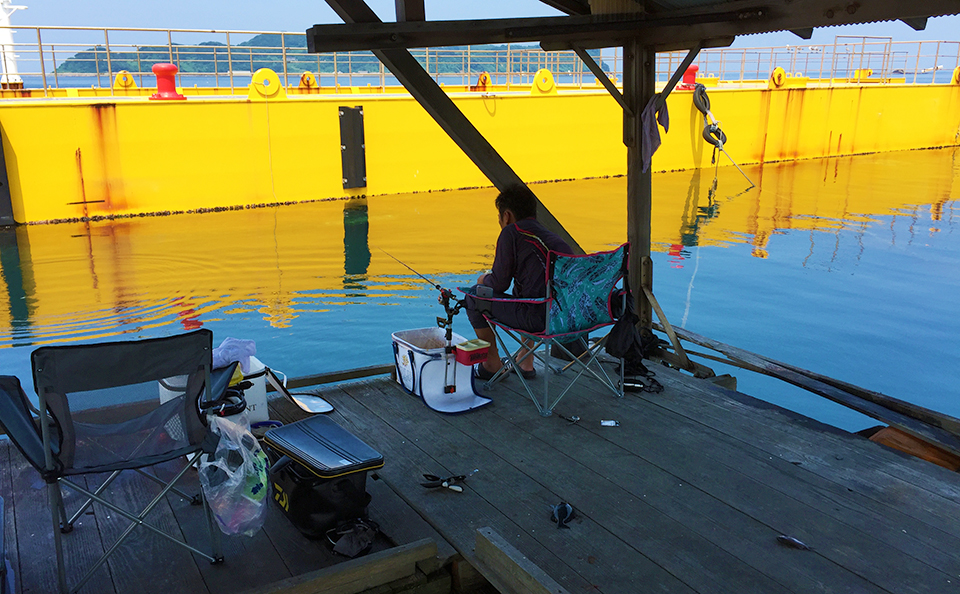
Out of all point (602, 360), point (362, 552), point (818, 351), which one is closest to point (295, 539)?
point (362, 552)

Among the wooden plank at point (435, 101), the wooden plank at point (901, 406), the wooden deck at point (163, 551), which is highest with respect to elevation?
the wooden plank at point (435, 101)

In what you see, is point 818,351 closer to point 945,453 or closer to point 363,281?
point 945,453

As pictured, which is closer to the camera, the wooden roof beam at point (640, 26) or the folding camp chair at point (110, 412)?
the folding camp chair at point (110, 412)

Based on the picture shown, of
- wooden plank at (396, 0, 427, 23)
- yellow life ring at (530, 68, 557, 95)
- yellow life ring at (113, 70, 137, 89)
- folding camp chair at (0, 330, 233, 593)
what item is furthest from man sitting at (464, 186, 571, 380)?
yellow life ring at (113, 70, 137, 89)

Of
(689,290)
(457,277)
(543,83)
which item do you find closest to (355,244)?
(457,277)

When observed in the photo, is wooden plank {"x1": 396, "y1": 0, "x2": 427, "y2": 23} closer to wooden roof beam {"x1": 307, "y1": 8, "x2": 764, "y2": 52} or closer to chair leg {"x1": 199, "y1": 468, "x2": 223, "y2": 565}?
wooden roof beam {"x1": 307, "y1": 8, "x2": 764, "y2": 52}

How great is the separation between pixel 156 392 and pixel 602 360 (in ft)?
9.14

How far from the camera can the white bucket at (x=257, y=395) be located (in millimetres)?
3469

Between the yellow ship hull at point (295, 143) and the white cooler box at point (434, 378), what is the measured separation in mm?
8400

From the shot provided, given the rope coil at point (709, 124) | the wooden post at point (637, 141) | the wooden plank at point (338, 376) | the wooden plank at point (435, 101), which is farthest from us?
the rope coil at point (709, 124)

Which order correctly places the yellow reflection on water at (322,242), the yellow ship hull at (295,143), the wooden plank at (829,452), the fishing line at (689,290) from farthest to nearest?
the yellow ship hull at (295,143)
the yellow reflection on water at (322,242)
the fishing line at (689,290)
the wooden plank at (829,452)

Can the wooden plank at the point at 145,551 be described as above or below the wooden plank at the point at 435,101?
below

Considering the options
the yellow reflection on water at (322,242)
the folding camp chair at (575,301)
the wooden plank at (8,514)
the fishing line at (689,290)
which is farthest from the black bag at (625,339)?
the yellow reflection on water at (322,242)

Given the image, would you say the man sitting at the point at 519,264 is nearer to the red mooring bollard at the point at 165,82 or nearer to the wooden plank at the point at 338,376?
the wooden plank at the point at 338,376
